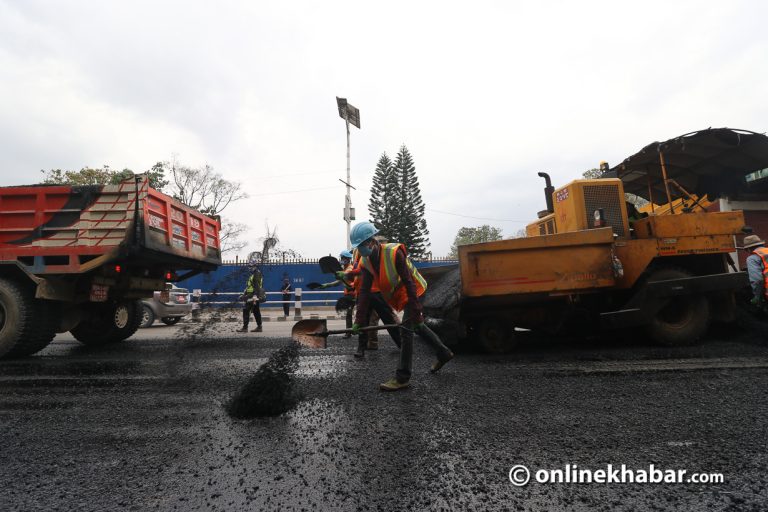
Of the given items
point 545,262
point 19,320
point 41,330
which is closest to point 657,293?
point 545,262

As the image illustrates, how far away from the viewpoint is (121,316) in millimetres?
6930

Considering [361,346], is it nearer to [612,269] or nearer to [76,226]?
[612,269]

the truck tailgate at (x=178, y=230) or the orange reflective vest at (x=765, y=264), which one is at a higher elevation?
the truck tailgate at (x=178, y=230)

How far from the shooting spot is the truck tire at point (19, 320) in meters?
5.12

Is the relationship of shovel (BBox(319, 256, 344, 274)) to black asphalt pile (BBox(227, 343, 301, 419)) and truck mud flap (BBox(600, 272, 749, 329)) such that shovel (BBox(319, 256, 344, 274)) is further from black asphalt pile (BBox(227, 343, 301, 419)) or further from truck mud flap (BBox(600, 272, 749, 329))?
truck mud flap (BBox(600, 272, 749, 329))

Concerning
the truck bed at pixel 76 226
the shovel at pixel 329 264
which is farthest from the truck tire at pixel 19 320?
the shovel at pixel 329 264

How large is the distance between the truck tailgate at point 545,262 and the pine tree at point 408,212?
114 ft

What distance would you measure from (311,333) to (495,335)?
248 cm

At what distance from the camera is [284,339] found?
287 inches

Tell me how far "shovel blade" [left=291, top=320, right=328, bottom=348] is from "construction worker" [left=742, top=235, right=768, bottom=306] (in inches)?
222

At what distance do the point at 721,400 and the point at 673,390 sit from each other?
334 mm

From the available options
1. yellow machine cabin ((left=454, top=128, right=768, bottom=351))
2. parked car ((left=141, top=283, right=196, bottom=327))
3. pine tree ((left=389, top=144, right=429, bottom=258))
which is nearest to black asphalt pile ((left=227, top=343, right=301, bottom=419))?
yellow machine cabin ((left=454, top=128, right=768, bottom=351))

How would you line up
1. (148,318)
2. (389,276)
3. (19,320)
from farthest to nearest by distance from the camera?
A: (148,318), (19,320), (389,276)

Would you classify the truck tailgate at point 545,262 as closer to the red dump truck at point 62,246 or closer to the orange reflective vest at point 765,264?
the orange reflective vest at point 765,264
